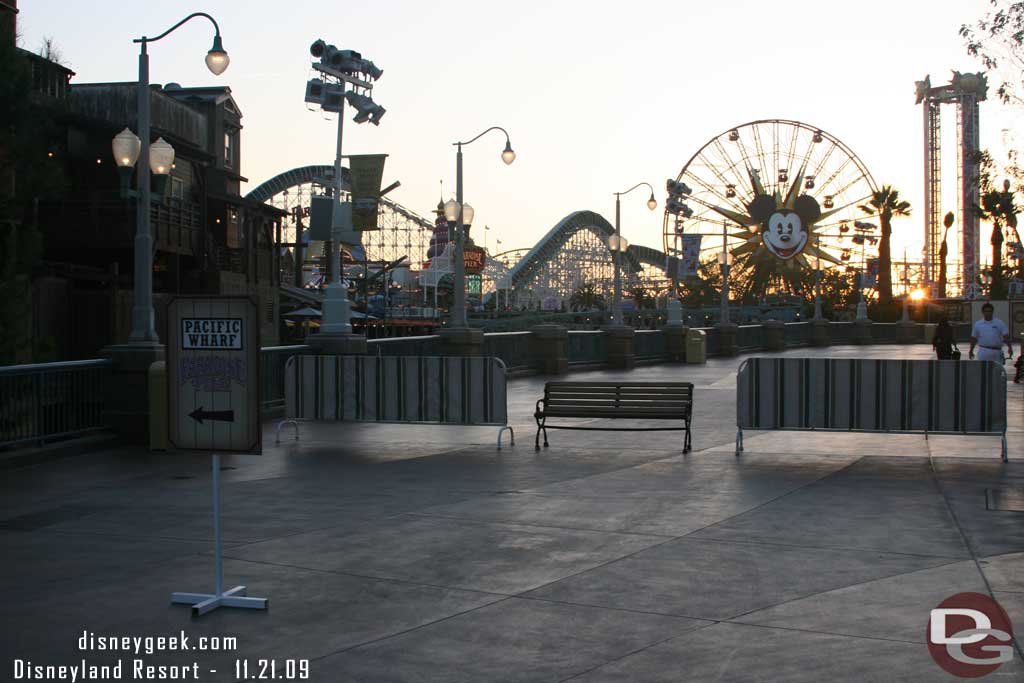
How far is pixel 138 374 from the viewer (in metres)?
15.0

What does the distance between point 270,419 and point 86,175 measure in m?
23.0

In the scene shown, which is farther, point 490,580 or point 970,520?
point 970,520

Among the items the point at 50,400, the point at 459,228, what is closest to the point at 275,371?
the point at 50,400

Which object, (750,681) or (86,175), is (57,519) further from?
(86,175)

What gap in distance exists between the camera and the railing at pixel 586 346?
34.9 m

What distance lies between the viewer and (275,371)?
61.5ft

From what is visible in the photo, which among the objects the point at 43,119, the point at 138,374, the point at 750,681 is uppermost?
the point at 43,119

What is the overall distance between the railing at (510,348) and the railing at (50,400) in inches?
541

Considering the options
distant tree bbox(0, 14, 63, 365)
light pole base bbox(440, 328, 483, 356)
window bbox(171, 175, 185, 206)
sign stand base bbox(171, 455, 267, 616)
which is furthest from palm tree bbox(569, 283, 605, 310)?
sign stand base bbox(171, 455, 267, 616)

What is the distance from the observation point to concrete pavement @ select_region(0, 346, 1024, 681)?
19.0 feet

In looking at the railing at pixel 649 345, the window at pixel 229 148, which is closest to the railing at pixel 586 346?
the railing at pixel 649 345

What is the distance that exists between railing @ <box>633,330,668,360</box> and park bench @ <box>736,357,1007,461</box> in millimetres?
24296

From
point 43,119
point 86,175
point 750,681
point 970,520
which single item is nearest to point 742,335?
point 86,175

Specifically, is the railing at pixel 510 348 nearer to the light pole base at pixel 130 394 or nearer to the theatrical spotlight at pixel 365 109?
the theatrical spotlight at pixel 365 109
